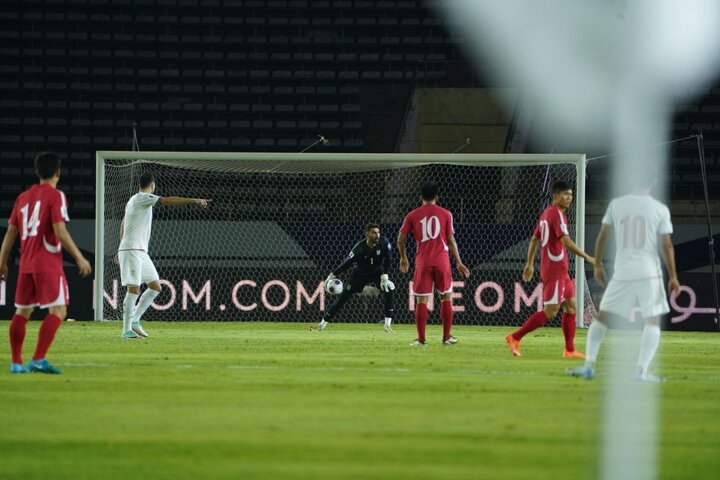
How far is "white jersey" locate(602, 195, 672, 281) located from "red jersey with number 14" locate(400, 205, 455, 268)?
4943mm

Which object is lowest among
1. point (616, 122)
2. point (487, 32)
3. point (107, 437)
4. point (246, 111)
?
point (107, 437)

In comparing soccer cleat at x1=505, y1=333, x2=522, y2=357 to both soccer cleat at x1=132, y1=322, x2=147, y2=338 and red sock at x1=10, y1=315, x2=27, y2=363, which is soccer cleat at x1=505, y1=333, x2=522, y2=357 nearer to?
red sock at x1=10, y1=315, x2=27, y2=363

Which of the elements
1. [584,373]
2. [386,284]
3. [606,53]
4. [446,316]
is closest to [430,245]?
[446,316]

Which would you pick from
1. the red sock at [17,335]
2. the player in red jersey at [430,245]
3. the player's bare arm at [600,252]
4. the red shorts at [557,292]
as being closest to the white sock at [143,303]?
the player in red jersey at [430,245]

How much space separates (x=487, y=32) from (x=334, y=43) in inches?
1001

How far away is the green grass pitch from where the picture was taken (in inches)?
195

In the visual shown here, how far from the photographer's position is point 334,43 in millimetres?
28875

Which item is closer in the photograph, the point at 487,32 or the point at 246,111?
the point at 487,32

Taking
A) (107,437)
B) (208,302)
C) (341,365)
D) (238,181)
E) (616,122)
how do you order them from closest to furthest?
(616,122)
(107,437)
(341,365)
(208,302)
(238,181)

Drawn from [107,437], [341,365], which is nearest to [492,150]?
[341,365]

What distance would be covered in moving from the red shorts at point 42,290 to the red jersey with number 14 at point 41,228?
5cm

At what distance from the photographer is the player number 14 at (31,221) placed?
30.9ft

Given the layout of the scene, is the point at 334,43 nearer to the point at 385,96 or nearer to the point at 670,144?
the point at 385,96

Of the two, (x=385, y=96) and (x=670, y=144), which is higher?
(x=385, y=96)
